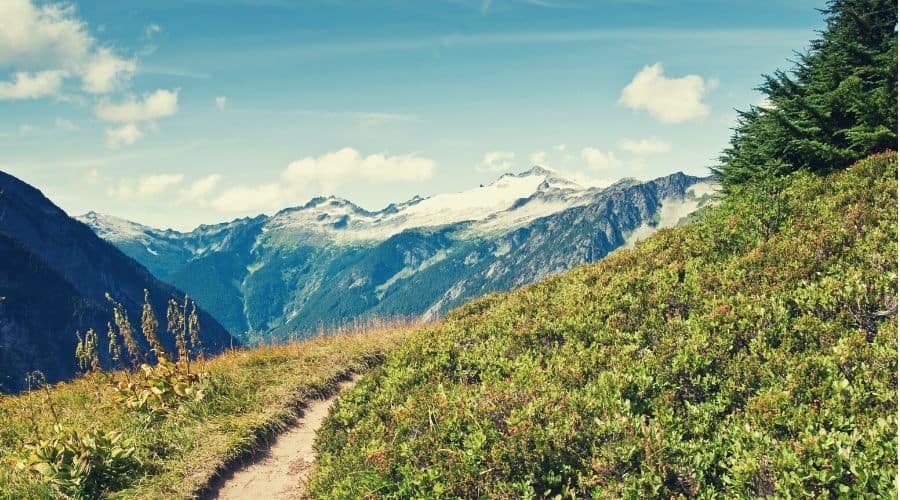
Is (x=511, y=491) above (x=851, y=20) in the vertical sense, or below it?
below

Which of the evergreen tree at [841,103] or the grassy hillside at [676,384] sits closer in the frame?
the grassy hillside at [676,384]

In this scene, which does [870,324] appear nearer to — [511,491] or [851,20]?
[511,491]

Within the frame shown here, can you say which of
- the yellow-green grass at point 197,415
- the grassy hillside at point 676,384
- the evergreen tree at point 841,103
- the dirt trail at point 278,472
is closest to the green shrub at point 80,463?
the yellow-green grass at point 197,415

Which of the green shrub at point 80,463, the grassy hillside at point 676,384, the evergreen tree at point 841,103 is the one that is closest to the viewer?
the grassy hillside at point 676,384

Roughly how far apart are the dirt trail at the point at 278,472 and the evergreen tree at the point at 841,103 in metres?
19.1

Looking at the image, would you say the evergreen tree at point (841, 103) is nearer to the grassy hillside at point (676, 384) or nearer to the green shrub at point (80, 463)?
the grassy hillside at point (676, 384)

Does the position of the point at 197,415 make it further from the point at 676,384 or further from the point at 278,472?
the point at 676,384

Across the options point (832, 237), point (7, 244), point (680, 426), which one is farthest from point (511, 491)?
point (7, 244)

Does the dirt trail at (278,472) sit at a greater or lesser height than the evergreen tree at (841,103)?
lesser

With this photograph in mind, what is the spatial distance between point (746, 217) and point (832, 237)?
10.2 ft

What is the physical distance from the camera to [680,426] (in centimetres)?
725

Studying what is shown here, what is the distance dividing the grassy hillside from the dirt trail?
0.74 metres

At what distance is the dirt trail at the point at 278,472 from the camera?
9.95m

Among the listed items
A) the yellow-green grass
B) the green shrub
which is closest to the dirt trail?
the yellow-green grass
